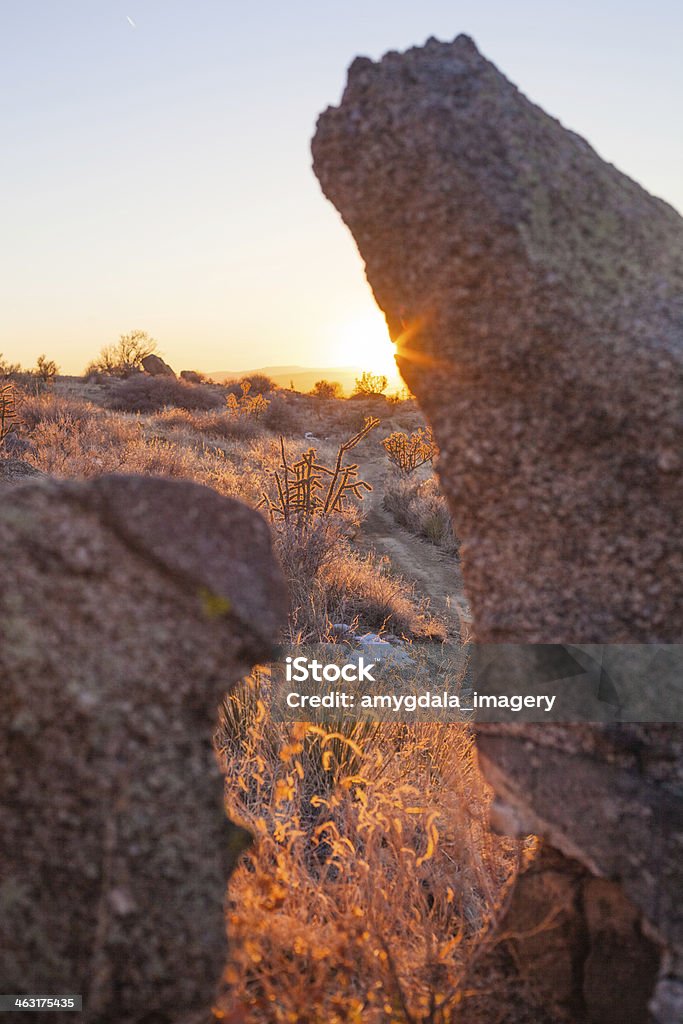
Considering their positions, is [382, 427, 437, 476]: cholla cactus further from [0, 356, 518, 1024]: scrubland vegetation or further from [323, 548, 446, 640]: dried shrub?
[323, 548, 446, 640]: dried shrub

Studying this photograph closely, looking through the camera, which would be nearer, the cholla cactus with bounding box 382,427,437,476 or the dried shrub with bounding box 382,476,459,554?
the dried shrub with bounding box 382,476,459,554

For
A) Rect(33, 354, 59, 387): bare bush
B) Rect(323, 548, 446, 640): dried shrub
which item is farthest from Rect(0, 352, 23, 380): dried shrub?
Rect(323, 548, 446, 640): dried shrub

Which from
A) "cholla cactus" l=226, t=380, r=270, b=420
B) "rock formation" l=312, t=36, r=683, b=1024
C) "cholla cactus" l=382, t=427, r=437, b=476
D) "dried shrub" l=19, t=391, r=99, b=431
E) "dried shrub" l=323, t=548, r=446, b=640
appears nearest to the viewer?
"rock formation" l=312, t=36, r=683, b=1024

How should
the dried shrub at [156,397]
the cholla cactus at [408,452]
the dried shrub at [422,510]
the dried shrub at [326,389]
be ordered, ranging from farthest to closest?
the dried shrub at [326,389], the dried shrub at [156,397], the cholla cactus at [408,452], the dried shrub at [422,510]

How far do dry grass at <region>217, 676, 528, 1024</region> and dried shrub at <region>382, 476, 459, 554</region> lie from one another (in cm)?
911

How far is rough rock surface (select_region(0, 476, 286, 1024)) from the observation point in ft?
4.08

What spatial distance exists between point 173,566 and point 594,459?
780 mm

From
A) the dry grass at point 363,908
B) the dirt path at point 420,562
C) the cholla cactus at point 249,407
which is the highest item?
the cholla cactus at point 249,407

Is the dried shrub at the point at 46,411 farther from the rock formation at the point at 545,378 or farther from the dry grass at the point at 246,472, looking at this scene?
the rock formation at the point at 545,378

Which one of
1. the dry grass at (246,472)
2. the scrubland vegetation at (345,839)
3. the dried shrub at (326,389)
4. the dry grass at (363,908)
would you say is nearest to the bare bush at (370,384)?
the dried shrub at (326,389)

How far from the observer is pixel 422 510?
534 inches

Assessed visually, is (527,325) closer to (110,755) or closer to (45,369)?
(110,755)

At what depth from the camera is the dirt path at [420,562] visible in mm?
9055

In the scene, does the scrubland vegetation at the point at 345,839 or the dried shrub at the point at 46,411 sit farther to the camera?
the dried shrub at the point at 46,411
